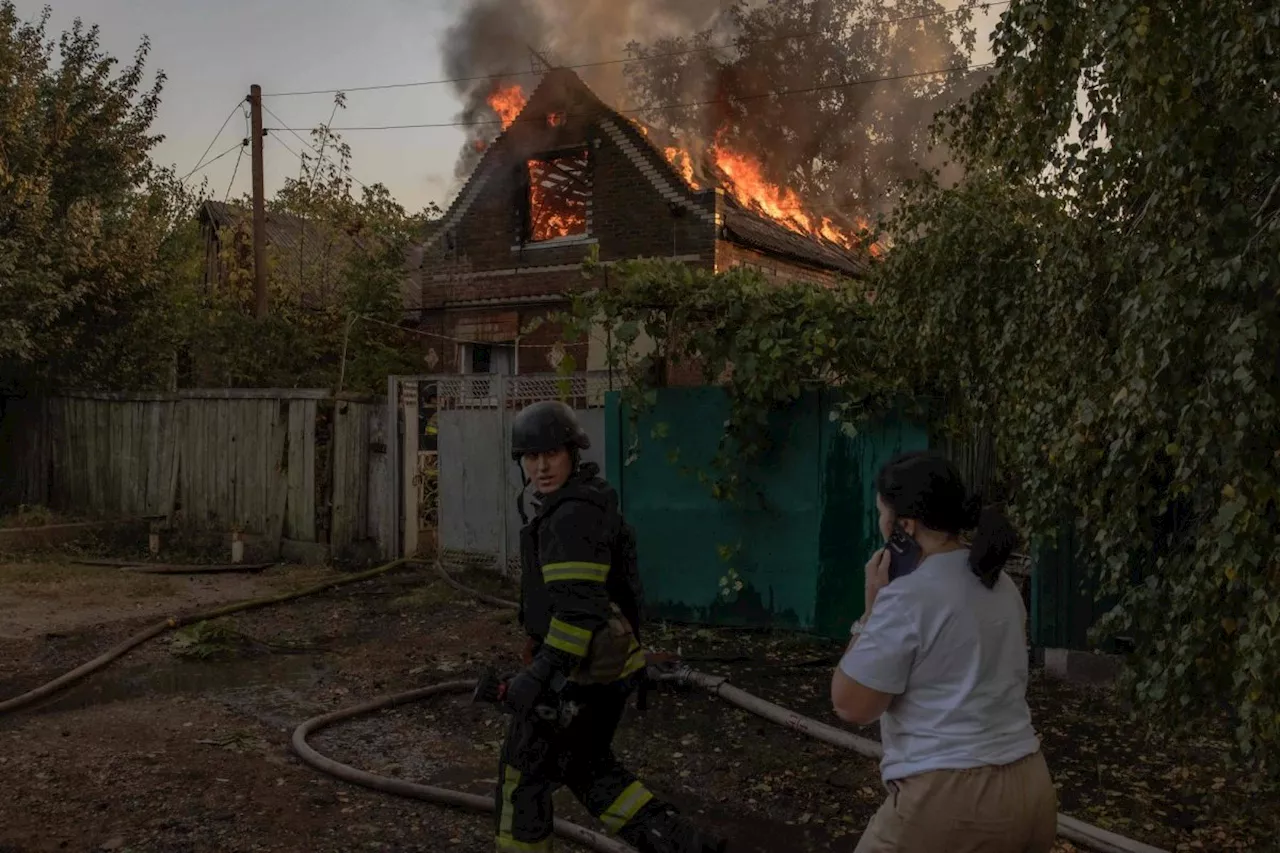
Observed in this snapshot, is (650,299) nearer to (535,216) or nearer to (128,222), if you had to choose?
(128,222)

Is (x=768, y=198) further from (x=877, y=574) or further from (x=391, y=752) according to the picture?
(x=877, y=574)

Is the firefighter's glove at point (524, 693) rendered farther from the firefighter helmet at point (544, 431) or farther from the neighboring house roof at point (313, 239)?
the neighboring house roof at point (313, 239)

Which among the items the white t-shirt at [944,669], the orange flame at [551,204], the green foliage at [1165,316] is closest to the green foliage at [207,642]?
the green foliage at [1165,316]

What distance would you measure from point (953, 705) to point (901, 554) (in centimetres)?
37

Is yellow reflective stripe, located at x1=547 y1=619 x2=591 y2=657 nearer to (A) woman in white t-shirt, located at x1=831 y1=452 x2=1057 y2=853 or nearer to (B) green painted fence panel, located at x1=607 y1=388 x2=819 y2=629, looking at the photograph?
(A) woman in white t-shirt, located at x1=831 y1=452 x2=1057 y2=853

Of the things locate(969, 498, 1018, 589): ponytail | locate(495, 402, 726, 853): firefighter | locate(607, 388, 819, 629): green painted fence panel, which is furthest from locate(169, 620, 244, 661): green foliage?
locate(969, 498, 1018, 589): ponytail

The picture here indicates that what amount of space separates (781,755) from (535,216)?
14656 millimetres

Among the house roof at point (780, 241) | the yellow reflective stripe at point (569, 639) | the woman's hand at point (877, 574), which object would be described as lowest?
the yellow reflective stripe at point (569, 639)

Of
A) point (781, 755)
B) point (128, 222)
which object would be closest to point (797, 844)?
point (781, 755)

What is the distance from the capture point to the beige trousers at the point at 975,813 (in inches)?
83.6

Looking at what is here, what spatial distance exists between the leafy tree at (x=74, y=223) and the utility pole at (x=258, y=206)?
1.38 metres

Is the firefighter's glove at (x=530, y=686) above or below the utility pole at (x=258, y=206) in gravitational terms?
below

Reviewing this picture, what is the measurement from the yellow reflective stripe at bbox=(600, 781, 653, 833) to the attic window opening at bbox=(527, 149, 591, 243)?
1532 centimetres

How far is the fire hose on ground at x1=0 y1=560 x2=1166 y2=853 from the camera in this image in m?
3.85
